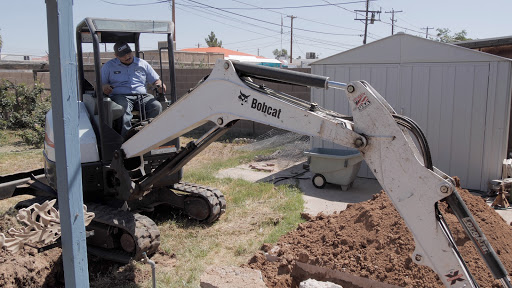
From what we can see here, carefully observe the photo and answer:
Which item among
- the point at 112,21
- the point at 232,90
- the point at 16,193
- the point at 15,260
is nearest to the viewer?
the point at 232,90

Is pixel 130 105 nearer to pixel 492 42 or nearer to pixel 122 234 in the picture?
pixel 122 234

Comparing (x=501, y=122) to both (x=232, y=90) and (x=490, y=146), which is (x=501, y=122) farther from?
(x=232, y=90)

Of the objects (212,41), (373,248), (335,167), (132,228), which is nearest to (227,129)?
(132,228)

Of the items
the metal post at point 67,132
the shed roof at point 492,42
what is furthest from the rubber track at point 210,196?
the shed roof at point 492,42

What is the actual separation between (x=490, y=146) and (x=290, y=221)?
4.13 metres

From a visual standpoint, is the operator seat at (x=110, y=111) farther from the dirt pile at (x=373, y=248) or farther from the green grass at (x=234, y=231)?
the dirt pile at (x=373, y=248)

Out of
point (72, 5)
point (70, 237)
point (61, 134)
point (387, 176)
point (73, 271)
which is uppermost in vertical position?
point (72, 5)

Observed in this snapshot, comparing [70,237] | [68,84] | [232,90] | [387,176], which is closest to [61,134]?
[68,84]

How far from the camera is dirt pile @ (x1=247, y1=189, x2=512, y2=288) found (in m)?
4.32

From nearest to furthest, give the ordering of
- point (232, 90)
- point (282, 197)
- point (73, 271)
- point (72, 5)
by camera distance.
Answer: point (72, 5)
point (73, 271)
point (232, 90)
point (282, 197)

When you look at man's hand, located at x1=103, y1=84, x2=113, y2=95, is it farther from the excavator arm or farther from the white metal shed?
the white metal shed

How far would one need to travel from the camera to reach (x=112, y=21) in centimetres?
550

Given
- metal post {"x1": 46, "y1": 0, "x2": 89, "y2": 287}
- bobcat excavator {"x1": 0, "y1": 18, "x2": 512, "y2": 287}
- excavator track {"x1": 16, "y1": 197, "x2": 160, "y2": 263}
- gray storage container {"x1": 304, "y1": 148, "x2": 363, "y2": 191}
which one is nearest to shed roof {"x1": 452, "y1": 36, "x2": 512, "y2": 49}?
gray storage container {"x1": 304, "y1": 148, "x2": 363, "y2": 191}

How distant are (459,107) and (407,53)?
1355 millimetres
